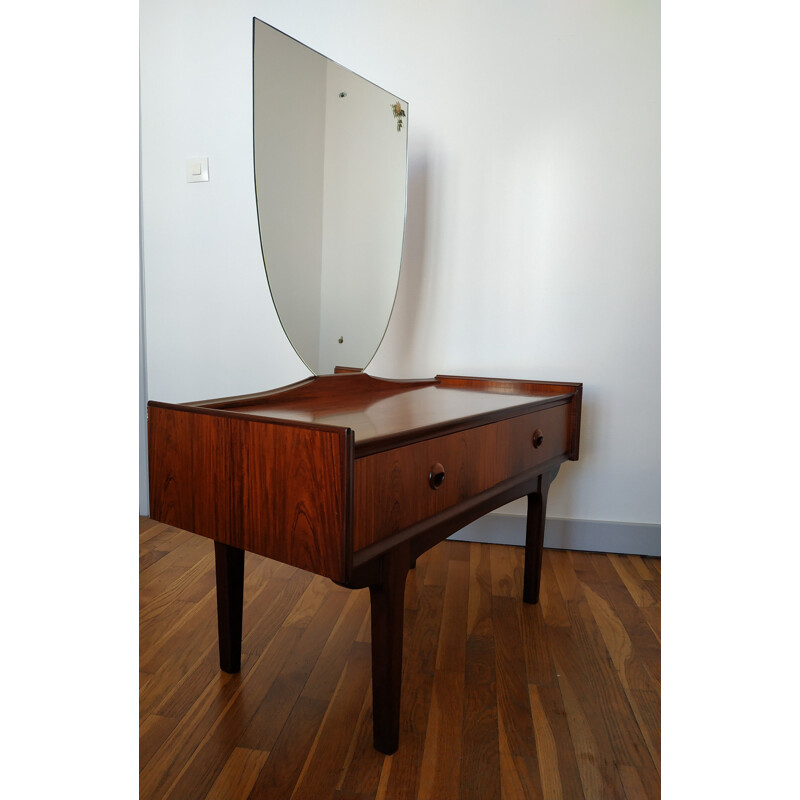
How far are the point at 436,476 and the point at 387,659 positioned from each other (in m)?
0.34

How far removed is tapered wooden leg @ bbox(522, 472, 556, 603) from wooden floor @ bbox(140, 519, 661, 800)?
0.05m

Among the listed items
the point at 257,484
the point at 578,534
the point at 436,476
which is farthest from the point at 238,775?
the point at 578,534

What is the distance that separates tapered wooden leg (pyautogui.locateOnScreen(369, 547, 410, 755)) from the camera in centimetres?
108

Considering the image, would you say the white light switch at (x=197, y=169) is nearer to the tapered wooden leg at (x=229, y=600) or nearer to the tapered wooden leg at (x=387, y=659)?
the tapered wooden leg at (x=229, y=600)

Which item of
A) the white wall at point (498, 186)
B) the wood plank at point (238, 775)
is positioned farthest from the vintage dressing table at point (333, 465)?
the white wall at point (498, 186)

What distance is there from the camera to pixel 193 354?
95.0 inches

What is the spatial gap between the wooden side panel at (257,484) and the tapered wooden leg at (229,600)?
0.74 ft

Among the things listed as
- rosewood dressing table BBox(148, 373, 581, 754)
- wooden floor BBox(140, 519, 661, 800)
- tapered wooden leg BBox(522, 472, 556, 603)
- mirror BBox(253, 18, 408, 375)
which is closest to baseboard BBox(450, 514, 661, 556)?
wooden floor BBox(140, 519, 661, 800)

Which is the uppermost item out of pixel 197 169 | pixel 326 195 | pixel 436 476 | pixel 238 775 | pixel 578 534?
pixel 197 169

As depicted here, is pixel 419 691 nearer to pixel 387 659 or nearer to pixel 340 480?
pixel 387 659

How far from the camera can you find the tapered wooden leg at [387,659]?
108 centimetres

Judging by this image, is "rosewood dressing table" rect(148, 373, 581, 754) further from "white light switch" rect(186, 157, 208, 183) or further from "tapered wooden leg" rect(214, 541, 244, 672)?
"white light switch" rect(186, 157, 208, 183)

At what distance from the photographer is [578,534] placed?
2.16m
